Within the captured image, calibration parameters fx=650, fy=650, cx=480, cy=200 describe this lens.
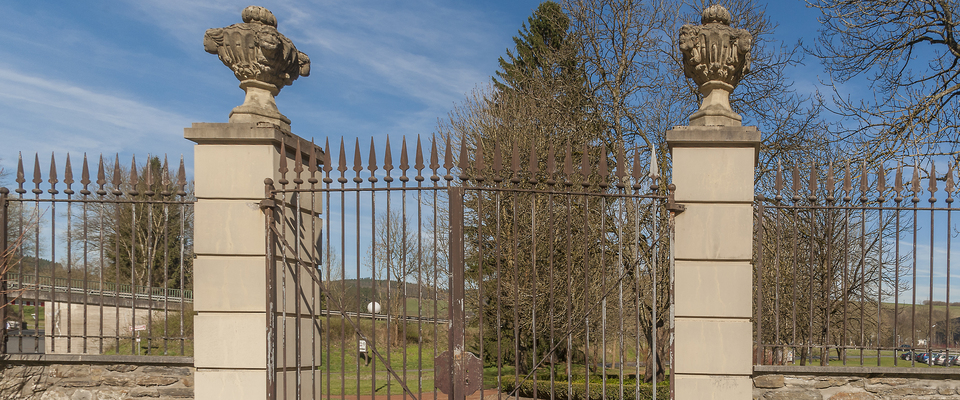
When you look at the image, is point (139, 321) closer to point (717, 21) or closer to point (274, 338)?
point (274, 338)

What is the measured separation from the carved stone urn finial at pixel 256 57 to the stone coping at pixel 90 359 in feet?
6.78

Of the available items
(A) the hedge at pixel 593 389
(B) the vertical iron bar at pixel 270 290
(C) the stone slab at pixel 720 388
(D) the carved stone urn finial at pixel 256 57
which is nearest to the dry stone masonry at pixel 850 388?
(C) the stone slab at pixel 720 388

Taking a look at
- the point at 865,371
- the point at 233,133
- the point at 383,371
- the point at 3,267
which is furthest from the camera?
the point at 383,371

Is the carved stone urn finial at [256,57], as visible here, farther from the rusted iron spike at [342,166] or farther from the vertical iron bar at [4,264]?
the vertical iron bar at [4,264]

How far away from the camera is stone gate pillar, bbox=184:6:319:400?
4855mm

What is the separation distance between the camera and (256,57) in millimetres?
4914

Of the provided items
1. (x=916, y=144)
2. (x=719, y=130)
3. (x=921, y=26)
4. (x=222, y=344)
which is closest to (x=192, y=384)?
(x=222, y=344)

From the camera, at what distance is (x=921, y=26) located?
33.4ft

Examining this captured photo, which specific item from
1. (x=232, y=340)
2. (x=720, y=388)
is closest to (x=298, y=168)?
(x=232, y=340)

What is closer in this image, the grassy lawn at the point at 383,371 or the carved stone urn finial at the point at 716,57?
the carved stone urn finial at the point at 716,57

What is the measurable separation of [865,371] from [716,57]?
2761mm

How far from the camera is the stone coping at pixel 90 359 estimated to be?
5.34m

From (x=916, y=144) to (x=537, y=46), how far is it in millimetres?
11927

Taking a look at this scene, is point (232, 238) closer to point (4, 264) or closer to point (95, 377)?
point (95, 377)
